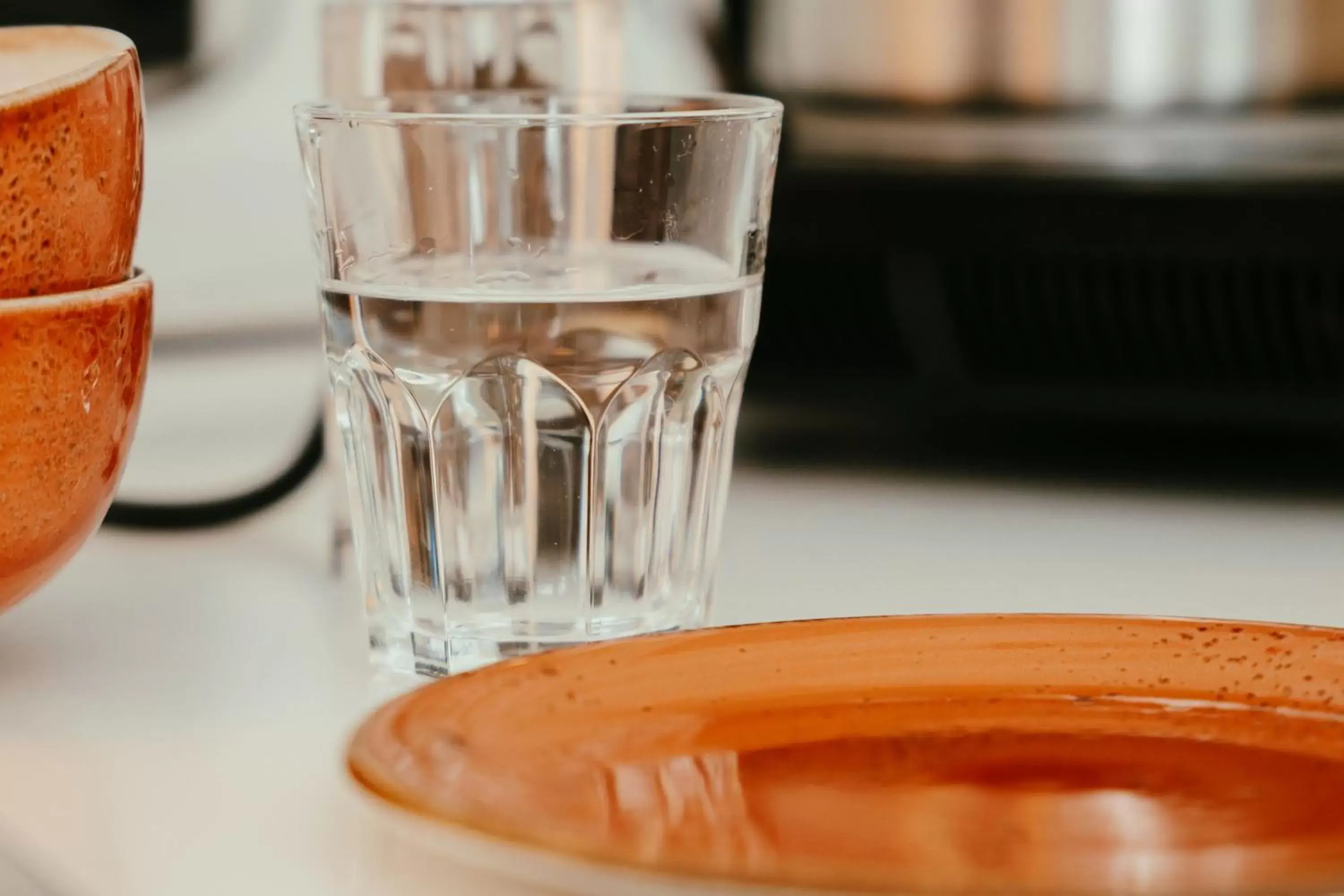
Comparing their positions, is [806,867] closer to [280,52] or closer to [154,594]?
[154,594]

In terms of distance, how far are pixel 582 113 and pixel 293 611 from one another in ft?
0.52

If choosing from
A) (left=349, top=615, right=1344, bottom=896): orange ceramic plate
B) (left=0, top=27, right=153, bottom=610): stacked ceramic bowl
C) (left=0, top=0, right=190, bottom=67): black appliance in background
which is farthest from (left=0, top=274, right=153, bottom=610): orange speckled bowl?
(left=0, top=0, right=190, bottom=67): black appliance in background

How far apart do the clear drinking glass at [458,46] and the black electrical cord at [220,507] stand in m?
0.10

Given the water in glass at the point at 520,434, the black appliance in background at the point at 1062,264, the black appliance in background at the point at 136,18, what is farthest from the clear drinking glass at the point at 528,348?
the black appliance in background at the point at 136,18

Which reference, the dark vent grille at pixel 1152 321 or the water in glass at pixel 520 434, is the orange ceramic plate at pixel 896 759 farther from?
the dark vent grille at pixel 1152 321

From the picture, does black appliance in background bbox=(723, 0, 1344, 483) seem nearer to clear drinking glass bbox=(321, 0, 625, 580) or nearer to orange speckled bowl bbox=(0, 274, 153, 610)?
clear drinking glass bbox=(321, 0, 625, 580)

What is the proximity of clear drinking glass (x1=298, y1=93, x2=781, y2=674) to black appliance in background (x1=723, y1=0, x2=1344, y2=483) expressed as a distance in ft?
0.57

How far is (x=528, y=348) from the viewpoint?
1.34ft

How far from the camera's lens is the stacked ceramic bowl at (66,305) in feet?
1.19

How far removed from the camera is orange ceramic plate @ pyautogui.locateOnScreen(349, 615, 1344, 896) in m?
0.24

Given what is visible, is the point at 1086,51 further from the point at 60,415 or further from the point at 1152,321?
the point at 60,415

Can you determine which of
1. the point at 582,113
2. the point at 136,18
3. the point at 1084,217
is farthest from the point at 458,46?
the point at 136,18

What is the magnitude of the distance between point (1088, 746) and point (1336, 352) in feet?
0.96

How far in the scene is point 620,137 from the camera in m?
0.38
